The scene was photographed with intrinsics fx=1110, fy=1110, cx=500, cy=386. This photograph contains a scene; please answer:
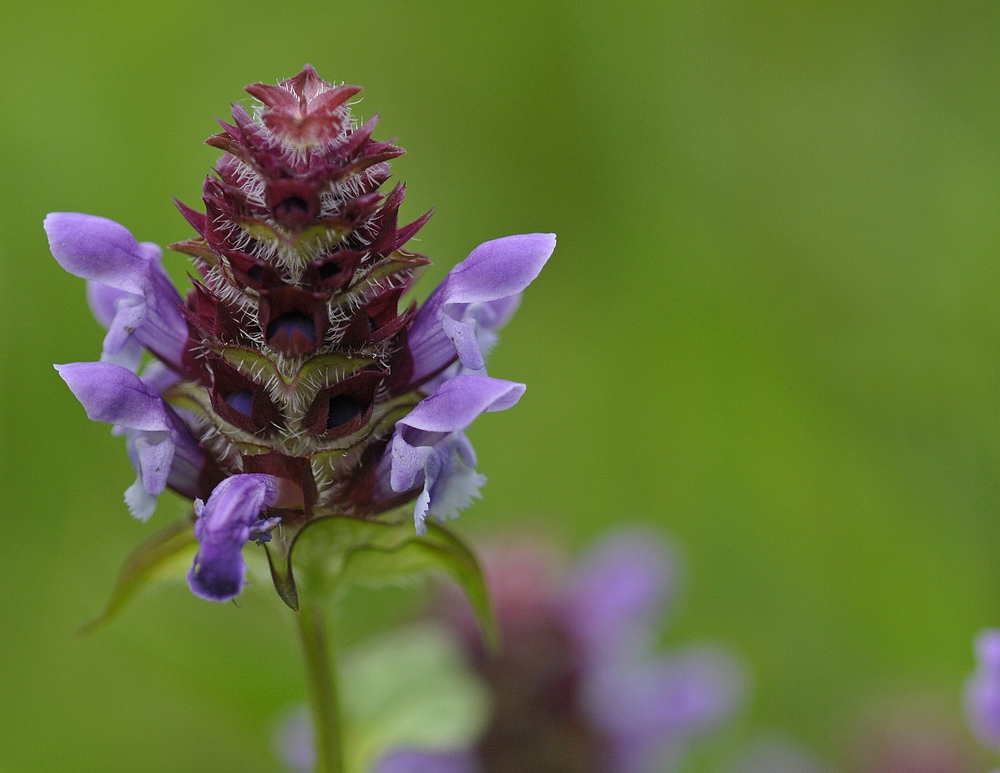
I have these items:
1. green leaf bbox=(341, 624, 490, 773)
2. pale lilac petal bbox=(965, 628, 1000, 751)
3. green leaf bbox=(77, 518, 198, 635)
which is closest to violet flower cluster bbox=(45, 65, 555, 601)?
green leaf bbox=(77, 518, 198, 635)

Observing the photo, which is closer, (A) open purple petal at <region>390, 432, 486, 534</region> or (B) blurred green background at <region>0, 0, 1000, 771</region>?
(A) open purple petal at <region>390, 432, 486, 534</region>

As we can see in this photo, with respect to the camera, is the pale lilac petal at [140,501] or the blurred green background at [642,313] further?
the blurred green background at [642,313]

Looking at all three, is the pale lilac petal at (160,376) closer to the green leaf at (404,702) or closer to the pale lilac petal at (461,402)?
the pale lilac petal at (461,402)

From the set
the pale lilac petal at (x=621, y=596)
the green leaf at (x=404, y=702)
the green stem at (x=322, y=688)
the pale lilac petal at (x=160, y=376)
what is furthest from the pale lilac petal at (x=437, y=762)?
the pale lilac petal at (x=160, y=376)

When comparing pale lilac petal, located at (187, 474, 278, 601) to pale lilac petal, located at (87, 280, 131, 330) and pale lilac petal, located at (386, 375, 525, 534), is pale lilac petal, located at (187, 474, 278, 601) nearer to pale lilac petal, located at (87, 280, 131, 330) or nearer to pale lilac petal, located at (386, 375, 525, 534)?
pale lilac petal, located at (386, 375, 525, 534)

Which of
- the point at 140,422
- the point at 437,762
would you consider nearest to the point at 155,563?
the point at 140,422

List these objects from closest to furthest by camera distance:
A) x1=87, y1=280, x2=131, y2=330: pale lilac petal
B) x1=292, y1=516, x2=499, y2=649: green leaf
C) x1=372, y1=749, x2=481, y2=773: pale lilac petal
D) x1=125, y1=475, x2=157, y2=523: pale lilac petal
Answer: x1=125, y1=475, x2=157, y2=523: pale lilac petal → x1=292, y1=516, x2=499, y2=649: green leaf → x1=87, y1=280, x2=131, y2=330: pale lilac petal → x1=372, y1=749, x2=481, y2=773: pale lilac petal

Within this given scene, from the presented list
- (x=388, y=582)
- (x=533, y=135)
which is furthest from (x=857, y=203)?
(x=388, y=582)

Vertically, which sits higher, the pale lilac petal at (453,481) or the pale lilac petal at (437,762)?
the pale lilac petal at (453,481)
